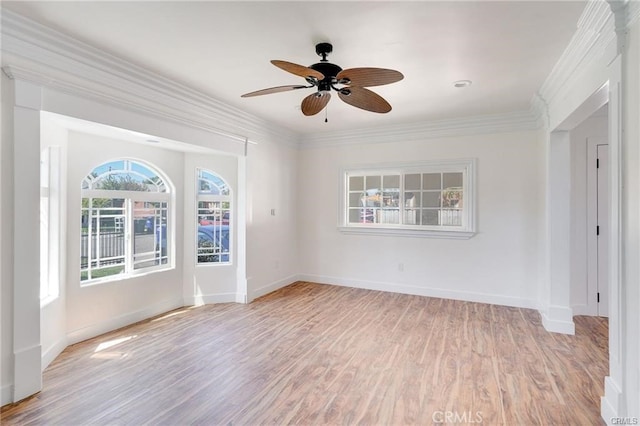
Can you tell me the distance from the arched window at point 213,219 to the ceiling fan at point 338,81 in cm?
228

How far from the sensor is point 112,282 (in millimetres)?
3500

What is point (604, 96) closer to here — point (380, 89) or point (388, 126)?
point (380, 89)

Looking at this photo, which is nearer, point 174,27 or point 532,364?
point 174,27

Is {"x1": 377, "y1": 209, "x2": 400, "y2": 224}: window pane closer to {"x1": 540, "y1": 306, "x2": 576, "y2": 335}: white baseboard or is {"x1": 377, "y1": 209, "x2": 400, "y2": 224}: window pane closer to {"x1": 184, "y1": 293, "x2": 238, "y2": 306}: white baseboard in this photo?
{"x1": 540, "y1": 306, "x2": 576, "y2": 335}: white baseboard

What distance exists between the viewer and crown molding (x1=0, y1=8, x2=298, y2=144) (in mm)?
2170

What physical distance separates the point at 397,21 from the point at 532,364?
3.04m

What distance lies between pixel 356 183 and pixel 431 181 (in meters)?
1.25

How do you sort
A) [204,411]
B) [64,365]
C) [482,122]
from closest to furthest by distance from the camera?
[204,411] < [64,365] < [482,122]

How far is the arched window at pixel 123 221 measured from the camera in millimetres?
3365

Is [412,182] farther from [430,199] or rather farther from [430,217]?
[430,217]

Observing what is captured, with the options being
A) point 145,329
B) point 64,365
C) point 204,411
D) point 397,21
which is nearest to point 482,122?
point 397,21

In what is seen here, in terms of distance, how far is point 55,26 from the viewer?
87.9 inches

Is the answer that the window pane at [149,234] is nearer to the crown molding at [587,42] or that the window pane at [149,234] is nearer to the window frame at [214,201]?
the window frame at [214,201]

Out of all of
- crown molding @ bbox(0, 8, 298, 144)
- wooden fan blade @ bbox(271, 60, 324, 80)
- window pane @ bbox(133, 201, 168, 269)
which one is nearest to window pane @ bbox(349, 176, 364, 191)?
crown molding @ bbox(0, 8, 298, 144)
